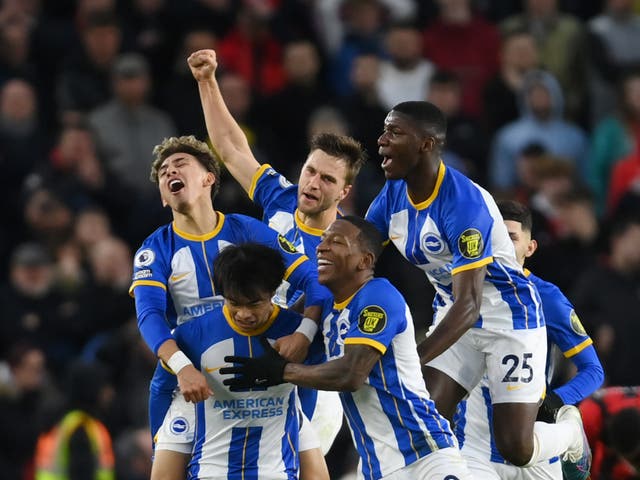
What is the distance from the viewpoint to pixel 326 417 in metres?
8.62

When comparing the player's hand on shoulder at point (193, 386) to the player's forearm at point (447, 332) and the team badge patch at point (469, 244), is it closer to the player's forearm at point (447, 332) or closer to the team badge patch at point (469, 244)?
the player's forearm at point (447, 332)

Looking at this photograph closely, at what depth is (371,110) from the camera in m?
13.7

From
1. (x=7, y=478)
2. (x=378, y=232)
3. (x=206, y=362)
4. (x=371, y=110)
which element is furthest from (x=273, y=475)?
(x=371, y=110)

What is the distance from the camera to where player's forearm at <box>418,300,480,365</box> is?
305 inches

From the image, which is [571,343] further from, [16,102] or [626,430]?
[16,102]

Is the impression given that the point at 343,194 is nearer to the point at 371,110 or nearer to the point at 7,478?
the point at 7,478

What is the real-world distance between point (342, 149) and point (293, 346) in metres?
1.70

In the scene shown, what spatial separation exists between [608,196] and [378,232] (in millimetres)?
6692

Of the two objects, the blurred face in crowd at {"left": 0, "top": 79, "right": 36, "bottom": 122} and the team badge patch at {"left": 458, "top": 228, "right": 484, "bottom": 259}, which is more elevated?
the blurred face in crowd at {"left": 0, "top": 79, "right": 36, "bottom": 122}

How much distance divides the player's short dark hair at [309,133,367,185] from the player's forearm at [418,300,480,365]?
1248 millimetres

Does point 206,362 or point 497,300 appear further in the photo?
point 497,300

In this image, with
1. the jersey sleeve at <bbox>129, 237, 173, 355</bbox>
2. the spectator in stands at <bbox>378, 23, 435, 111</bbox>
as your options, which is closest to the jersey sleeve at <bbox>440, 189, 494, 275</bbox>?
the jersey sleeve at <bbox>129, 237, 173, 355</bbox>

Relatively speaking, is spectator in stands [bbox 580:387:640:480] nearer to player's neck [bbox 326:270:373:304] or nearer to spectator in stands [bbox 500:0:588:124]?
player's neck [bbox 326:270:373:304]

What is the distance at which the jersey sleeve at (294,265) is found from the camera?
774cm
